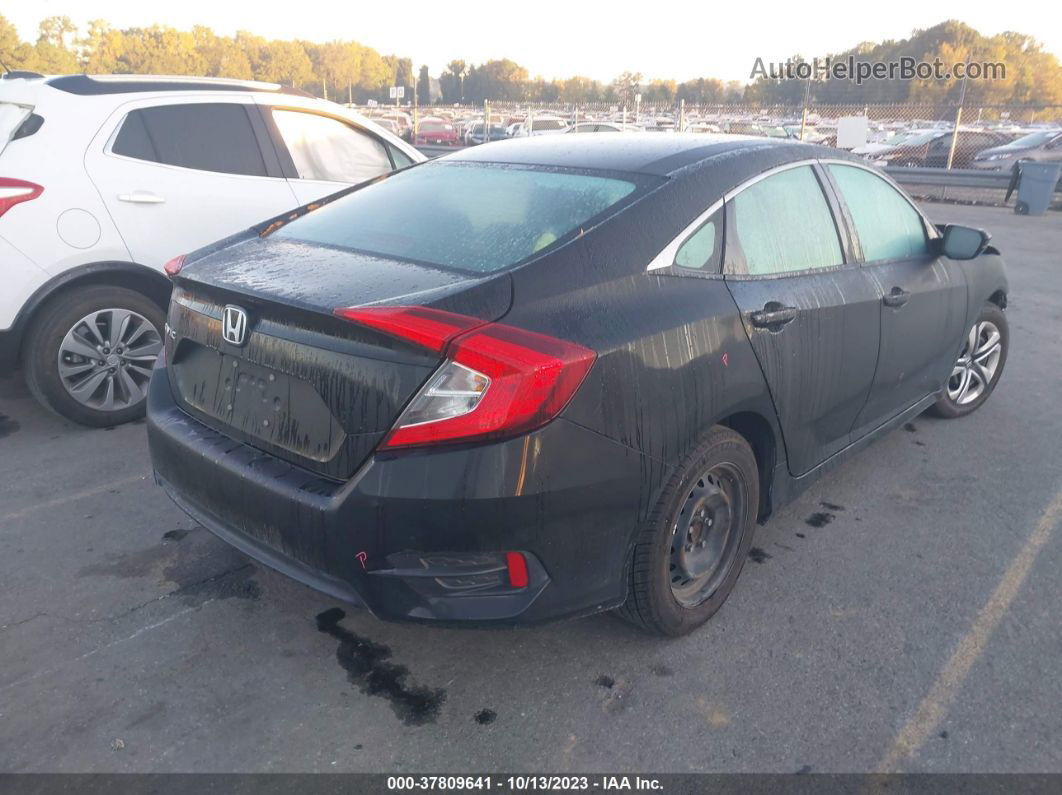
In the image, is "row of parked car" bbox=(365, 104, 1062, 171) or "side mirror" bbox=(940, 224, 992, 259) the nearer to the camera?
"side mirror" bbox=(940, 224, 992, 259)

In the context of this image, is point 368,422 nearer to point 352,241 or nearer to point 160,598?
point 352,241

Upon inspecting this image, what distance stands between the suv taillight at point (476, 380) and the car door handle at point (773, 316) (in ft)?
3.12

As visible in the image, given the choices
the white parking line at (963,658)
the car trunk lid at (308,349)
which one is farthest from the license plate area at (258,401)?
the white parking line at (963,658)

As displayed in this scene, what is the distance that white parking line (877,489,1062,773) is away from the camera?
8.15 ft

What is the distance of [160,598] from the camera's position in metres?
3.14

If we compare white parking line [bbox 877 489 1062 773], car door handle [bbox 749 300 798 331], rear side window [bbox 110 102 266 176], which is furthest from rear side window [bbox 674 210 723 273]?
rear side window [bbox 110 102 266 176]

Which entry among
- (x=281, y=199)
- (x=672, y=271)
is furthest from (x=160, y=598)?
(x=281, y=199)

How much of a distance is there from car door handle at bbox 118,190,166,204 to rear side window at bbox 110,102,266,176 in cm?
22

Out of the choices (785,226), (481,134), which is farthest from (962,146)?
(785,226)

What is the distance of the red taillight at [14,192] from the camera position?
4273 mm

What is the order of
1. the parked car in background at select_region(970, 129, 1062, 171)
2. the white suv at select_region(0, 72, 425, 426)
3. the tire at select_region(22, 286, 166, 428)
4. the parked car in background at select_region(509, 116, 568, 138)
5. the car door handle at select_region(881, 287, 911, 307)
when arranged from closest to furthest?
the car door handle at select_region(881, 287, 911, 307) < the white suv at select_region(0, 72, 425, 426) < the tire at select_region(22, 286, 166, 428) < the parked car in background at select_region(970, 129, 1062, 171) < the parked car in background at select_region(509, 116, 568, 138)

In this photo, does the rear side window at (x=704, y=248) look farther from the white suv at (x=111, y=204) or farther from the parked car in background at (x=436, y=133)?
the parked car in background at (x=436, y=133)

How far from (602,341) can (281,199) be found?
3626 millimetres

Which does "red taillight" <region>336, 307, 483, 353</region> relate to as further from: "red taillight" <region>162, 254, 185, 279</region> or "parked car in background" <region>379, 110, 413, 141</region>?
"parked car in background" <region>379, 110, 413, 141</region>
